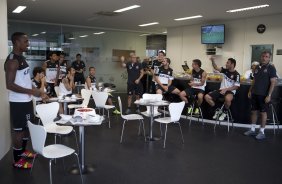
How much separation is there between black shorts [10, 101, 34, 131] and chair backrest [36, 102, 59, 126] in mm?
182

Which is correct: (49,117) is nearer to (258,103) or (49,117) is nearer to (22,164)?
(22,164)

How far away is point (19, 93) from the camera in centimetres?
327

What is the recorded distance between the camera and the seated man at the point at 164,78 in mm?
6461

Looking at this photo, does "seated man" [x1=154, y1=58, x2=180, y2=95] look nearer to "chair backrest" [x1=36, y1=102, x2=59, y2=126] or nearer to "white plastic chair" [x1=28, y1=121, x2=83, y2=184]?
"chair backrest" [x1=36, y1=102, x2=59, y2=126]

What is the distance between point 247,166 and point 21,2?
6679mm

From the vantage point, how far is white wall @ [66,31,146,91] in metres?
11.7

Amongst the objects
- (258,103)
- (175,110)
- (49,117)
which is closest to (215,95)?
(258,103)

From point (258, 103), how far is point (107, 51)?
8.16 m

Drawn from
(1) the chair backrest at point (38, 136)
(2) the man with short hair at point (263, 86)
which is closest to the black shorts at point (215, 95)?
(2) the man with short hair at point (263, 86)

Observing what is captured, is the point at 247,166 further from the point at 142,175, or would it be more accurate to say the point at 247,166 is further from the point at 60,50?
the point at 60,50

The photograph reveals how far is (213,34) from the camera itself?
9.77m

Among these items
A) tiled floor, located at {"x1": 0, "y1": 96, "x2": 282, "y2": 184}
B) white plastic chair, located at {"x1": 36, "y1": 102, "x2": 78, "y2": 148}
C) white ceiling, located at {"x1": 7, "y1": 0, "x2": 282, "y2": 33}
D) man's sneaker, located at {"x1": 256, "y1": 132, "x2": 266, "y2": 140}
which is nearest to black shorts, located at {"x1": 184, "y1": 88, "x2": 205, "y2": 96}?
tiled floor, located at {"x1": 0, "y1": 96, "x2": 282, "y2": 184}

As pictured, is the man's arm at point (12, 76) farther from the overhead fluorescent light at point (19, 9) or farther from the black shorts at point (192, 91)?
the overhead fluorescent light at point (19, 9)

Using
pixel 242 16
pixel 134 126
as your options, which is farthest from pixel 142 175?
pixel 242 16
